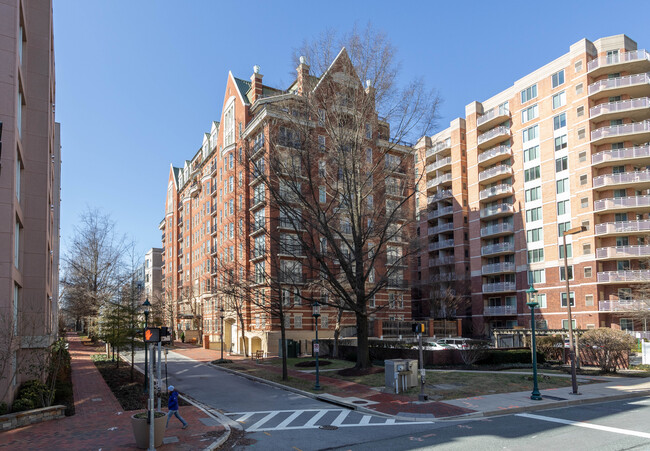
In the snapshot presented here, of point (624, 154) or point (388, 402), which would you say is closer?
point (388, 402)

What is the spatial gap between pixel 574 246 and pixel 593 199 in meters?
5.29

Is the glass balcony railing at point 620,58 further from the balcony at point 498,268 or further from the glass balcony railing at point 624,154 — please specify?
the balcony at point 498,268

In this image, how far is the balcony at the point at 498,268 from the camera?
57.5m

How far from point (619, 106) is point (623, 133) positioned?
2.85 meters

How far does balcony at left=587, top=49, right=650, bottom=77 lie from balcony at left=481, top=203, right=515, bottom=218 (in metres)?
17.1

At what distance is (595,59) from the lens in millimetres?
49500

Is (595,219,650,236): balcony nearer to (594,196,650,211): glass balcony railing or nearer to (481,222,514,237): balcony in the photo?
(594,196,650,211): glass balcony railing

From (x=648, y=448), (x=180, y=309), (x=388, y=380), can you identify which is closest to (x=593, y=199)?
(x=388, y=380)

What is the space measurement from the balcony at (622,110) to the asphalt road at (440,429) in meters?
39.3

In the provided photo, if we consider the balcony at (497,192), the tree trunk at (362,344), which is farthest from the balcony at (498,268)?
the tree trunk at (362,344)

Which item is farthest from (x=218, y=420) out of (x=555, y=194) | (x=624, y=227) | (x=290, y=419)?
(x=555, y=194)

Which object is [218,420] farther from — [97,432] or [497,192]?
[497,192]

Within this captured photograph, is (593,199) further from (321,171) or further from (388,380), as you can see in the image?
(388,380)

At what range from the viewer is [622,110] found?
4744 centimetres
